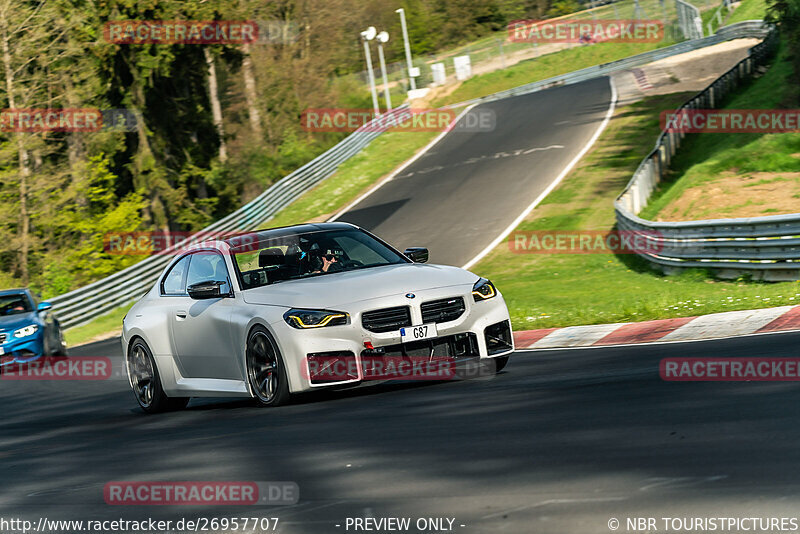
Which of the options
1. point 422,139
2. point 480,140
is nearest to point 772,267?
point 480,140

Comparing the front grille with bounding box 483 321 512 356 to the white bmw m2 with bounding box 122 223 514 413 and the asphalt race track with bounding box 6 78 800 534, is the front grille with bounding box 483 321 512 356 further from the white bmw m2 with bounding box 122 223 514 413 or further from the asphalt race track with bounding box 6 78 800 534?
the asphalt race track with bounding box 6 78 800 534

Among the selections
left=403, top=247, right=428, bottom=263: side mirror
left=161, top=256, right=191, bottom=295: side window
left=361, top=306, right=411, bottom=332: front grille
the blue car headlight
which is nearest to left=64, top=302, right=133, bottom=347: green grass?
the blue car headlight

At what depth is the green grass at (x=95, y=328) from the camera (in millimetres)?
27388

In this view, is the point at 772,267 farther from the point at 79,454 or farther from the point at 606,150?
the point at 606,150

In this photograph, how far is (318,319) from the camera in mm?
8906

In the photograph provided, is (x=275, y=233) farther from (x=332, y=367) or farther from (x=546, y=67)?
(x=546, y=67)

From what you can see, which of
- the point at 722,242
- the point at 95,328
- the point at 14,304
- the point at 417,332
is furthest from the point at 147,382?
the point at 95,328

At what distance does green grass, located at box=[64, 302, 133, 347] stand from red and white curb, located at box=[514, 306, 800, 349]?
1572 cm

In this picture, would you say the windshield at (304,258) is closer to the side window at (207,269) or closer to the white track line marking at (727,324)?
the side window at (207,269)

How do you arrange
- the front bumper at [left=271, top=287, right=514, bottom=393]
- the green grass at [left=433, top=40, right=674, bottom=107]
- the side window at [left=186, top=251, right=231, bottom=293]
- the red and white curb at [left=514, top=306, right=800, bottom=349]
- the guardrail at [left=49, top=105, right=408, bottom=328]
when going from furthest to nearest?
the green grass at [left=433, top=40, right=674, bottom=107] < the guardrail at [left=49, top=105, right=408, bottom=328] < the red and white curb at [left=514, top=306, right=800, bottom=349] < the side window at [left=186, top=251, right=231, bottom=293] < the front bumper at [left=271, top=287, right=514, bottom=393]

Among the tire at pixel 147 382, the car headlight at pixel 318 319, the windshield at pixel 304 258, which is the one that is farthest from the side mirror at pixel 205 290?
the tire at pixel 147 382

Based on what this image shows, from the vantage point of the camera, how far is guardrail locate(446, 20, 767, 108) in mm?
54906

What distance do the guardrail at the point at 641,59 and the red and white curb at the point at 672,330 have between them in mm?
42136

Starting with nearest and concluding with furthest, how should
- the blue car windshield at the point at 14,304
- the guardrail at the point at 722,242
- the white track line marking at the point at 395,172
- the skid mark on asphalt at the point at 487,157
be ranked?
the guardrail at the point at 722,242 → the blue car windshield at the point at 14,304 → the white track line marking at the point at 395,172 → the skid mark on asphalt at the point at 487,157
